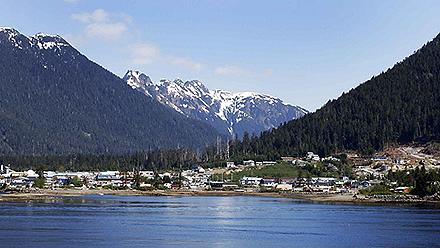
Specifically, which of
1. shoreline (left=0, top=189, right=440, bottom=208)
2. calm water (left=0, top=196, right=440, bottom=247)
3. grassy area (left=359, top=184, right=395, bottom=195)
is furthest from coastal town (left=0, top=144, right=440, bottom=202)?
calm water (left=0, top=196, right=440, bottom=247)

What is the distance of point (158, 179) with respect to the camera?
7653 inches

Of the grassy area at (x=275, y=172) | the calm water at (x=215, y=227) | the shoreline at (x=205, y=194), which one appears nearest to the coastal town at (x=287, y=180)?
the grassy area at (x=275, y=172)

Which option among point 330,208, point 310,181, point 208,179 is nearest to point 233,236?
point 330,208

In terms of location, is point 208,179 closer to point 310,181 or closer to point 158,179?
point 158,179

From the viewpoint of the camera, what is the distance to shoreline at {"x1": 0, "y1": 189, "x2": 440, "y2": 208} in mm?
138750

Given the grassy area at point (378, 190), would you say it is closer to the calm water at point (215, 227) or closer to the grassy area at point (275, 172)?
the grassy area at point (275, 172)

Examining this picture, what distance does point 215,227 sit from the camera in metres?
85.9

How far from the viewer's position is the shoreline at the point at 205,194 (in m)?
139

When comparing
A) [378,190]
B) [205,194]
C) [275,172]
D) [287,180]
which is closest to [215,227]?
[378,190]

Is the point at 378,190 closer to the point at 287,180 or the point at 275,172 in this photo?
the point at 287,180

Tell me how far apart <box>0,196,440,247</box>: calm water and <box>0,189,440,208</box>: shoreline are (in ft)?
66.4

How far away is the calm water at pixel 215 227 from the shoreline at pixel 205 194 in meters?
20.2

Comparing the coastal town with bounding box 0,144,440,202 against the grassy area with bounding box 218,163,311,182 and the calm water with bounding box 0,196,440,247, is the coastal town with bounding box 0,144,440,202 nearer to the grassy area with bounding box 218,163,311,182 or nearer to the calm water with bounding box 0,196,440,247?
the grassy area with bounding box 218,163,311,182

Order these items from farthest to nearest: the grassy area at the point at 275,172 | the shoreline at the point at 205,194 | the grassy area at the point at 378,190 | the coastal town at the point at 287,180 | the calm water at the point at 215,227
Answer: the grassy area at the point at 275,172 → the coastal town at the point at 287,180 → the grassy area at the point at 378,190 → the shoreline at the point at 205,194 → the calm water at the point at 215,227
